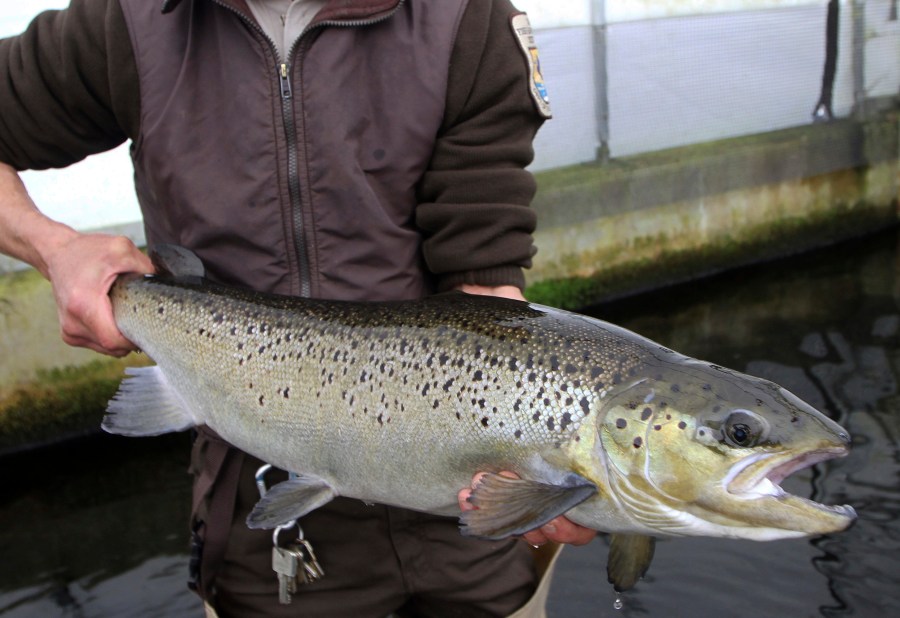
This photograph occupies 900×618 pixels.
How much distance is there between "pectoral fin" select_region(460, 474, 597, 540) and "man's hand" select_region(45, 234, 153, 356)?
111cm

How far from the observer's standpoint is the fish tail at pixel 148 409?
7.77 feet

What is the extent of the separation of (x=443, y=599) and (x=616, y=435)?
79 centimetres

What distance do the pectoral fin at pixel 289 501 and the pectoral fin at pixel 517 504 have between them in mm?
401

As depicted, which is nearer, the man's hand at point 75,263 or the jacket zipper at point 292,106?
the jacket zipper at point 292,106

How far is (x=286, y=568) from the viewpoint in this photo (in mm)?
2209

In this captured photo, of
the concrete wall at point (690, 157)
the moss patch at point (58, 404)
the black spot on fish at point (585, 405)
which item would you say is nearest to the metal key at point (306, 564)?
the black spot on fish at point (585, 405)

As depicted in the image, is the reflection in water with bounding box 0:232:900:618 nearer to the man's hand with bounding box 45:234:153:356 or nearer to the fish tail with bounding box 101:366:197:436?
the fish tail with bounding box 101:366:197:436

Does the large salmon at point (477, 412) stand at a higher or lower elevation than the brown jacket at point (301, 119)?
lower

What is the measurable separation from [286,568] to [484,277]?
2.89 feet

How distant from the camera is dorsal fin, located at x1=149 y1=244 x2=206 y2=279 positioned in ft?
7.32

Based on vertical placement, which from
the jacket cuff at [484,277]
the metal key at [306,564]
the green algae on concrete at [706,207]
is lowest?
the green algae on concrete at [706,207]

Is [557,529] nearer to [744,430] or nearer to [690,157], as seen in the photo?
[744,430]

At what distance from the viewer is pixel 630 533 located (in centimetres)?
193

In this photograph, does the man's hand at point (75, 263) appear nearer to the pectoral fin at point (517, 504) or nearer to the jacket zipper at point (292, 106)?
the jacket zipper at point (292, 106)
